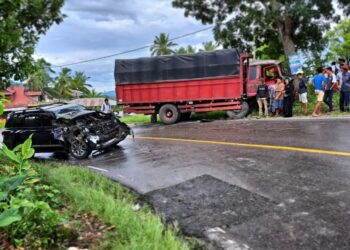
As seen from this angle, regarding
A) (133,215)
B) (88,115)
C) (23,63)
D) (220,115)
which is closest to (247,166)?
(133,215)

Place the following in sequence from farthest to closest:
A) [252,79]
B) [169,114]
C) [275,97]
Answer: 1. [169,114]
2. [252,79]
3. [275,97]

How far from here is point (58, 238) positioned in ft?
13.4

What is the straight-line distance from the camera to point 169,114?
20438 mm

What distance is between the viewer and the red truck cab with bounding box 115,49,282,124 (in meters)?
19.0

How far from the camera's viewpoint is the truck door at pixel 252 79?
19219mm

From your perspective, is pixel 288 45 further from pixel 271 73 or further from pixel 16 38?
pixel 16 38

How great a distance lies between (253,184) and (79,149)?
22.2 feet

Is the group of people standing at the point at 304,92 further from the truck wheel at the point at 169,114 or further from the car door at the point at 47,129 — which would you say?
the car door at the point at 47,129

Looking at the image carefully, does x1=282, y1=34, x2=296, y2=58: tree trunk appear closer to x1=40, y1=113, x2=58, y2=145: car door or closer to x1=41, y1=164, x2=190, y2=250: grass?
x1=40, y1=113, x2=58, y2=145: car door

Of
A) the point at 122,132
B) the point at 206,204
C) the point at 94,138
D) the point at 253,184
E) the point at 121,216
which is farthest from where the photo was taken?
the point at 122,132

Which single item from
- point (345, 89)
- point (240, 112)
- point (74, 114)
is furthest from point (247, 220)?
point (240, 112)

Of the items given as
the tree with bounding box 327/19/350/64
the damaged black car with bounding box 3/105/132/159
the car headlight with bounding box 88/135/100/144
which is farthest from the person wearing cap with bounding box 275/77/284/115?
the tree with bounding box 327/19/350/64

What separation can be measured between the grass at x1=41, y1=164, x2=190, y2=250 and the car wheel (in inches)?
170

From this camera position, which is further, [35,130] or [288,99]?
[288,99]
